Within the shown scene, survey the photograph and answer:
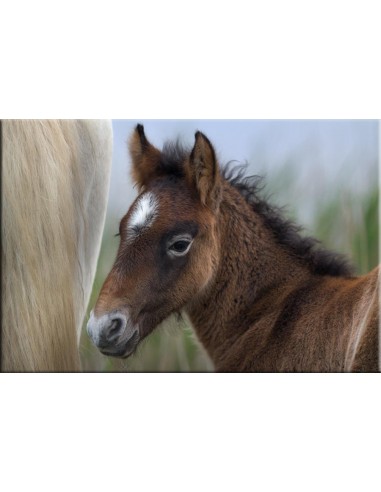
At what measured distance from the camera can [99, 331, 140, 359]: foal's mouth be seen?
8.72ft

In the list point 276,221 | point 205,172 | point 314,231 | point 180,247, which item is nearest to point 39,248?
point 180,247

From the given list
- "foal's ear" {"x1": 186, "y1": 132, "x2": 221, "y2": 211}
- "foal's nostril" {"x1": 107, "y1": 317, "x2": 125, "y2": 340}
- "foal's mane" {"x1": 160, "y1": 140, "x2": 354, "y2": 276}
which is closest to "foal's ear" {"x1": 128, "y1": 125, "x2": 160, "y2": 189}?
"foal's mane" {"x1": 160, "y1": 140, "x2": 354, "y2": 276}

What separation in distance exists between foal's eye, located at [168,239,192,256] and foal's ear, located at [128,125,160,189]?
0.36 meters

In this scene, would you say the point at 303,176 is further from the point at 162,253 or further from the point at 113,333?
the point at 113,333

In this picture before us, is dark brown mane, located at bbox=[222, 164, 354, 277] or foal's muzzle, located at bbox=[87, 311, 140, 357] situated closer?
foal's muzzle, located at bbox=[87, 311, 140, 357]

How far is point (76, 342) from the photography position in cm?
313

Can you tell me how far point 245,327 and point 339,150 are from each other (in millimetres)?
969

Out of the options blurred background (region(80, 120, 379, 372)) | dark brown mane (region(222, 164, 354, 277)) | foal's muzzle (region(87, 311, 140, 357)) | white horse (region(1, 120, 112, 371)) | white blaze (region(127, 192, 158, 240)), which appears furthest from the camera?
blurred background (region(80, 120, 379, 372))

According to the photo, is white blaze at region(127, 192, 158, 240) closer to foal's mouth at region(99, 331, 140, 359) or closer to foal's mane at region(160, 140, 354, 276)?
foal's mane at region(160, 140, 354, 276)

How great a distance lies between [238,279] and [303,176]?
2.06ft

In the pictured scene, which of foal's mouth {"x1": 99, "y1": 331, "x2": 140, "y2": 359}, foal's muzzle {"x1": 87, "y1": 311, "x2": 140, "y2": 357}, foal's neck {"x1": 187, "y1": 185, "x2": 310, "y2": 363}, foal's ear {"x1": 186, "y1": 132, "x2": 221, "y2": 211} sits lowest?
foal's mouth {"x1": 99, "y1": 331, "x2": 140, "y2": 359}

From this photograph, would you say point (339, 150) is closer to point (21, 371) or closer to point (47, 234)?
point (47, 234)

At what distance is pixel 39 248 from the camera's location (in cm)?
306

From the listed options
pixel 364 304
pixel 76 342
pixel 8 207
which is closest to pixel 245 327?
pixel 364 304
